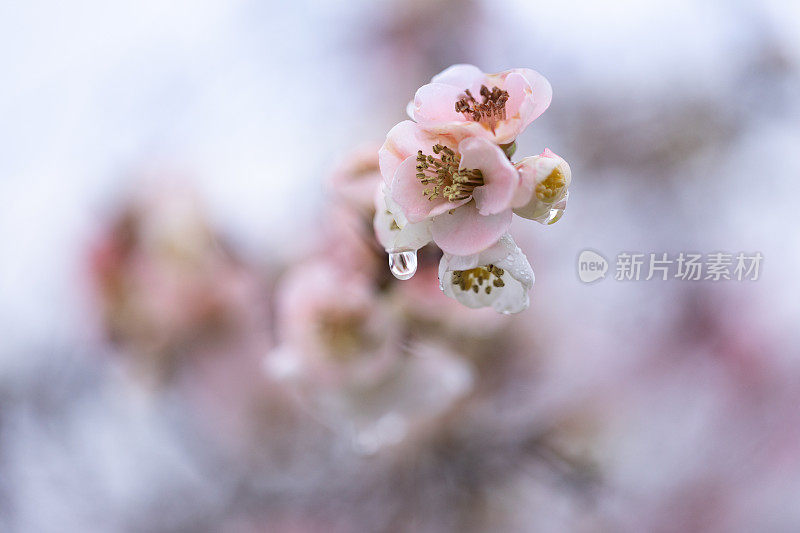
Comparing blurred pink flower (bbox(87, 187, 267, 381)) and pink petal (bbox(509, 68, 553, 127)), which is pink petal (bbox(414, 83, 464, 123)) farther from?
blurred pink flower (bbox(87, 187, 267, 381))

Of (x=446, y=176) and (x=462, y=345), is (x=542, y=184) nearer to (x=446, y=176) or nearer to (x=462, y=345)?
(x=446, y=176)

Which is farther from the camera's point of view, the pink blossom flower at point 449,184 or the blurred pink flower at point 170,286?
the blurred pink flower at point 170,286

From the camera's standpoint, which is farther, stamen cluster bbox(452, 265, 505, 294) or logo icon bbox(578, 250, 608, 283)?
logo icon bbox(578, 250, 608, 283)

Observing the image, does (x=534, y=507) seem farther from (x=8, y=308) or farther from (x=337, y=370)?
(x=8, y=308)

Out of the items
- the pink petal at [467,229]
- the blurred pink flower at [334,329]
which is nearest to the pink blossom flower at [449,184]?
the pink petal at [467,229]

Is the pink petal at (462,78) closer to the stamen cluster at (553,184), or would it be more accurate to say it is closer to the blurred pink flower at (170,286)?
the stamen cluster at (553,184)

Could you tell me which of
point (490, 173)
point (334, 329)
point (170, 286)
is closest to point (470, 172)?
point (490, 173)

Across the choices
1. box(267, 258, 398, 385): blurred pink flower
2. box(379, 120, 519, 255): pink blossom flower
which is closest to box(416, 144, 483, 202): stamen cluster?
box(379, 120, 519, 255): pink blossom flower

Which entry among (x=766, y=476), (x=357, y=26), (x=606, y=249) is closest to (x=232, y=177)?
(x=357, y=26)
